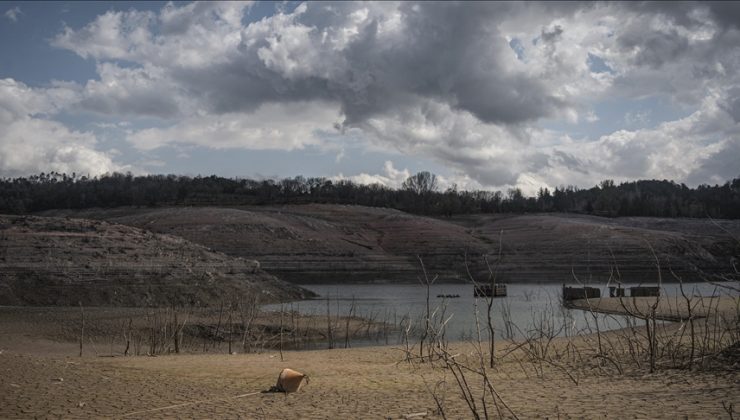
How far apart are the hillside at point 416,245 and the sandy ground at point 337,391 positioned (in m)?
66.5

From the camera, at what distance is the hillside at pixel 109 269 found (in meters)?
42.0

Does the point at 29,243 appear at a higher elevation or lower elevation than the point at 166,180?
lower

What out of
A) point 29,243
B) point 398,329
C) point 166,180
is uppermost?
point 166,180

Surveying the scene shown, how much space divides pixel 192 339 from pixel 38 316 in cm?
1039

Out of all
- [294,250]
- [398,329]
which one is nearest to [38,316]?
[398,329]

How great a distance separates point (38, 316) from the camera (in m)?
33.3

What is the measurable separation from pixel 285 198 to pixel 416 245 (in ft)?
156

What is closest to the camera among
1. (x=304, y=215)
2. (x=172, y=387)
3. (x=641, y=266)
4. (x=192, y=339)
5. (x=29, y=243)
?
(x=172, y=387)

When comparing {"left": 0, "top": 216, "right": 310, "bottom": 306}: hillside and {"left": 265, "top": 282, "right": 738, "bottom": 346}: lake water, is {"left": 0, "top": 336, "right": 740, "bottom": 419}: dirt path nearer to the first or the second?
{"left": 265, "top": 282, "right": 738, "bottom": 346}: lake water

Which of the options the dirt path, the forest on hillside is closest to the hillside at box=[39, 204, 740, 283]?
the forest on hillside

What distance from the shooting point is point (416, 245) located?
105938mm

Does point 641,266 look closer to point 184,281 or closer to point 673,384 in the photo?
point 184,281

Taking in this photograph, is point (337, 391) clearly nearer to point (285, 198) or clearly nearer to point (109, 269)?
point (109, 269)

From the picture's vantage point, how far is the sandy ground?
1087 cm
